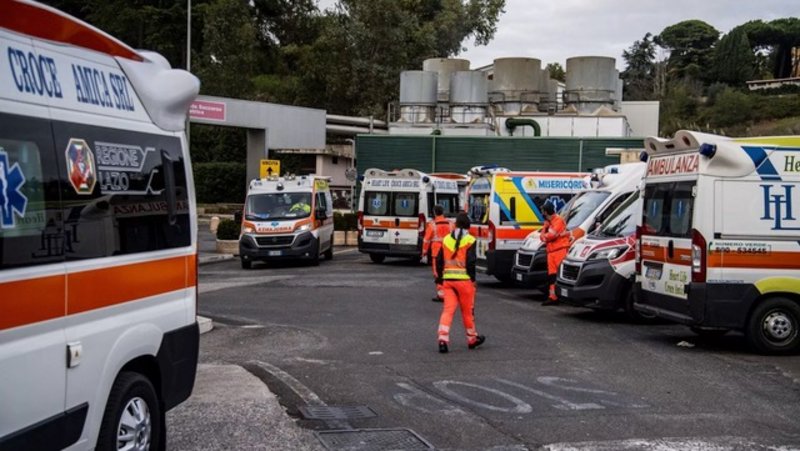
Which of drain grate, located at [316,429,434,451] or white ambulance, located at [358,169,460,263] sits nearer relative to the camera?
drain grate, located at [316,429,434,451]

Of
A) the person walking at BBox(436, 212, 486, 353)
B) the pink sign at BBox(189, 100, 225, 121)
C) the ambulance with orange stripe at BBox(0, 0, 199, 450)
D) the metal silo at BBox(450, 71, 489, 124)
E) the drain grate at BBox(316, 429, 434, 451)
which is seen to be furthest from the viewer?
the metal silo at BBox(450, 71, 489, 124)

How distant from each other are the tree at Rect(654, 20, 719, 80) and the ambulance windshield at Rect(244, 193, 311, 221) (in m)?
77.2

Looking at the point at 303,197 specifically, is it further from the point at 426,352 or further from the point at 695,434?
the point at 695,434

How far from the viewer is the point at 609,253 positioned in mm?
14281

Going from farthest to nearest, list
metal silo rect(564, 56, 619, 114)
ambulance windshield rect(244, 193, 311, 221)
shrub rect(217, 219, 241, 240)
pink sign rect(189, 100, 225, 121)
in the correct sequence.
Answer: metal silo rect(564, 56, 619, 114) < pink sign rect(189, 100, 225, 121) < shrub rect(217, 219, 241, 240) < ambulance windshield rect(244, 193, 311, 221)

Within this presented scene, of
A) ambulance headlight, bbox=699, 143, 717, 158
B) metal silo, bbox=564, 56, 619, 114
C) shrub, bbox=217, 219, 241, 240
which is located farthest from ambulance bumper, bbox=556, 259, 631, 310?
metal silo, bbox=564, 56, 619, 114

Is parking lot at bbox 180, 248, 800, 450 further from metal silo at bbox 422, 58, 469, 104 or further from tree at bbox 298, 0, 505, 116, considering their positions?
tree at bbox 298, 0, 505, 116

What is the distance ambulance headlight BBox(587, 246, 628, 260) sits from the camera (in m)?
14.2

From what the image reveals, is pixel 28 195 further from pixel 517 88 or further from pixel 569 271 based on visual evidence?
pixel 517 88

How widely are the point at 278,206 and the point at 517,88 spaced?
83.2ft

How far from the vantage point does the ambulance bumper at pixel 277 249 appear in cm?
2383

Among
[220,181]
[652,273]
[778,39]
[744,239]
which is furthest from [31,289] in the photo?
[778,39]

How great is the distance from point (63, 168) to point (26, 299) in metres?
0.82

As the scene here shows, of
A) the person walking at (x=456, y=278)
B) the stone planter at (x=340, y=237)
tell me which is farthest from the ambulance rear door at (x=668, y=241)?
the stone planter at (x=340, y=237)
